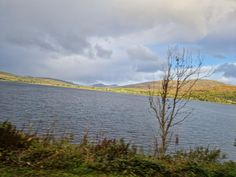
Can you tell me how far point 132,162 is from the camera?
10828mm

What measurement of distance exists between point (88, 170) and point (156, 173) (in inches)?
85.6

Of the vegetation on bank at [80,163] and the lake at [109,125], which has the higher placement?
the vegetation on bank at [80,163]

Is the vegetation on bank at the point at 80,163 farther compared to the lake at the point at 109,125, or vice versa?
the lake at the point at 109,125

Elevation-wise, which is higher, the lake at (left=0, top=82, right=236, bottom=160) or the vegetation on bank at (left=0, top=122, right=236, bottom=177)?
the vegetation on bank at (left=0, top=122, right=236, bottom=177)

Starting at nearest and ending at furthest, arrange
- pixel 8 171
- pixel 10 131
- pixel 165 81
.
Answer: pixel 8 171, pixel 10 131, pixel 165 81

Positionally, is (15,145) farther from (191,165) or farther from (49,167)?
(191,165)

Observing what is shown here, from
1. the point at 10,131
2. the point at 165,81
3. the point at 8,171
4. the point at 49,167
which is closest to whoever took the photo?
the point at 8,171

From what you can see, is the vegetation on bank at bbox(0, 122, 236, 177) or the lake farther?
the lake

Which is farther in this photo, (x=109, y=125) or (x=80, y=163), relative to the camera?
(x=109, y=125)

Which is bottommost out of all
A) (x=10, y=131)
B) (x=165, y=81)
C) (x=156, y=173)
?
(x=156, y=173)

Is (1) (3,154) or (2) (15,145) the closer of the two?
(1) (3,154)

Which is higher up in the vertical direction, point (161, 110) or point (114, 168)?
point (161, 110)

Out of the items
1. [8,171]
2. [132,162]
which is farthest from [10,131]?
[132,162]

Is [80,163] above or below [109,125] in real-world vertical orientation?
above
